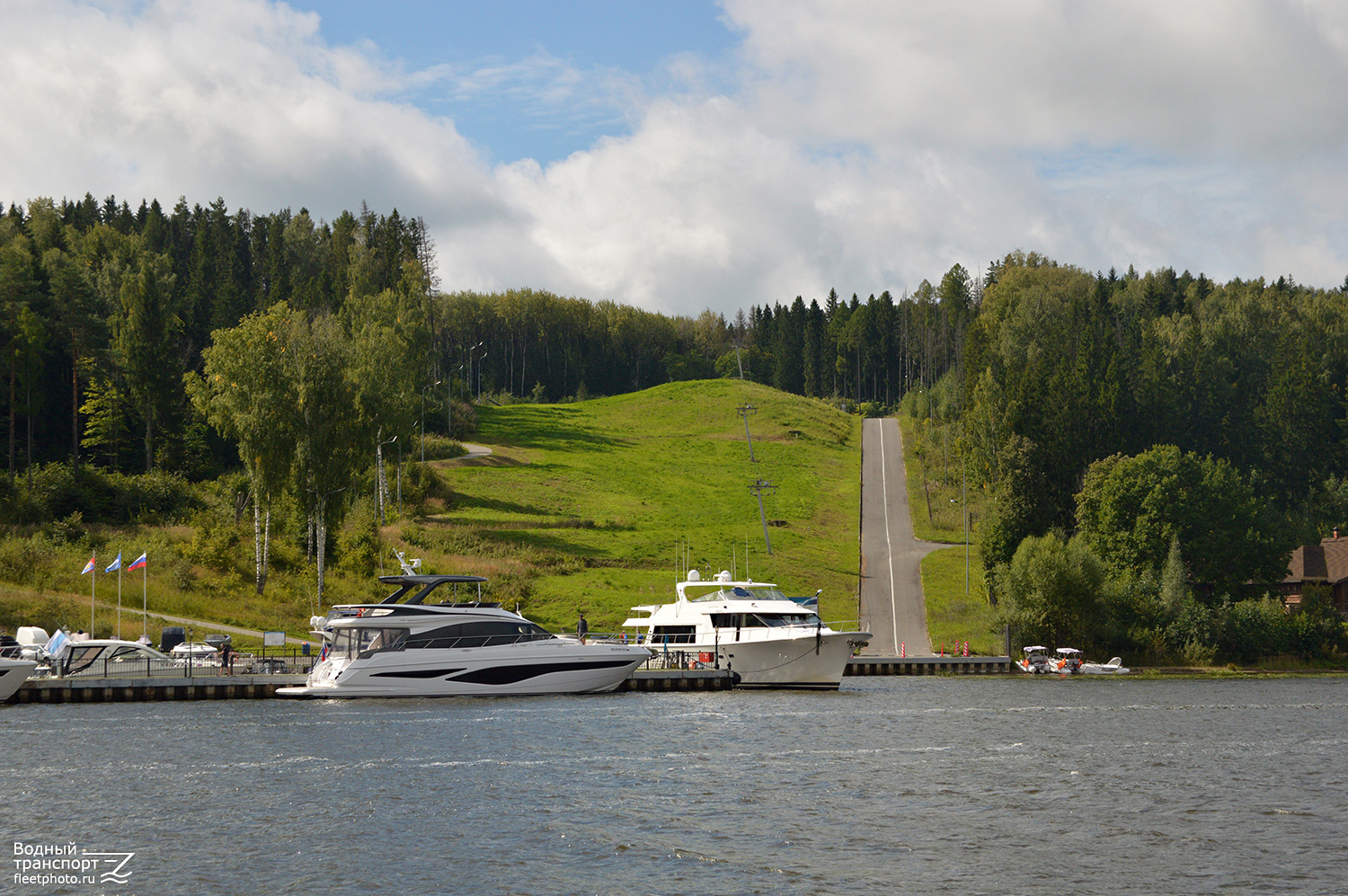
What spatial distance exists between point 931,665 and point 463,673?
27.0 m

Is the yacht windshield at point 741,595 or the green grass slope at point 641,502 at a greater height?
the green grass slope at point 641,502

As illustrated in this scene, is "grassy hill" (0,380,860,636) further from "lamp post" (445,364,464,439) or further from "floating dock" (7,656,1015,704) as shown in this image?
"floating dock" (7,656,1015,704)

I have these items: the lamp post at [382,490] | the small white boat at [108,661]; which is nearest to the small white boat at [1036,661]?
the small white boat at [108,661]

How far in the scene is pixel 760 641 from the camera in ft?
172

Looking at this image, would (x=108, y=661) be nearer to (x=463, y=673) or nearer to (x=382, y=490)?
(x=463, y=673)

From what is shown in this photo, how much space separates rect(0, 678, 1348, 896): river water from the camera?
862 inches

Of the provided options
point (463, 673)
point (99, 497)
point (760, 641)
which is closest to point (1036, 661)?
point (760, 641)

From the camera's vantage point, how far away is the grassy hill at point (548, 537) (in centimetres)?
6312

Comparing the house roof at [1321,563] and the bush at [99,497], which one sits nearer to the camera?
the house roof at [1321,563]

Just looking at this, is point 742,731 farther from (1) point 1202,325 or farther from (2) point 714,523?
(1) point 1202,325

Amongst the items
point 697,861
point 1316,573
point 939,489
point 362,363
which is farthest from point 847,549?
point 697,861

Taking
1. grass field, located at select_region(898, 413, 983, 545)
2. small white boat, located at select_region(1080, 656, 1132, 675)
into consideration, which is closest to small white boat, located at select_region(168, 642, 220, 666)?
small white boat, located at select_region(1080, 656, 1132, 675)

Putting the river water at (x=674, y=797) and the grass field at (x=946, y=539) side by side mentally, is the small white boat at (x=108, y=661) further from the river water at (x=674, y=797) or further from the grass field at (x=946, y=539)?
the grass field at (x=946, y=539)

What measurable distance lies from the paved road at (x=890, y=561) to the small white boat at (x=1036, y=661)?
5.87 meters
